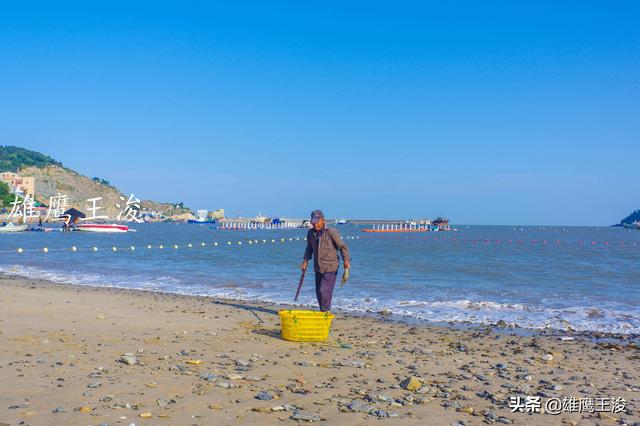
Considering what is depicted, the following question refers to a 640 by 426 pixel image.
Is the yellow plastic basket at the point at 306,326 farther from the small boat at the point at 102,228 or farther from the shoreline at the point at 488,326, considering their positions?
the small boat at the point at 102,228

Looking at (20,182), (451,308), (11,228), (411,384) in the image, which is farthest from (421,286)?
(20,182)

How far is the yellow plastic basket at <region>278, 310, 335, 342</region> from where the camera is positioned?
855 cm

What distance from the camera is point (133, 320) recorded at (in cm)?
991

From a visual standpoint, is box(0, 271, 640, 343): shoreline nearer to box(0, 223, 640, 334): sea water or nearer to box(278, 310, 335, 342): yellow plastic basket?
box(0, 223, 640, 334): sea water

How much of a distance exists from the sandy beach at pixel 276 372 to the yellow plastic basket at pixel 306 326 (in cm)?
18

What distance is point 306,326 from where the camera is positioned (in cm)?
855

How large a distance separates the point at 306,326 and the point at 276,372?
1975mm

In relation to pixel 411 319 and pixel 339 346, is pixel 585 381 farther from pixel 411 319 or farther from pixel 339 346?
pixel 411 319

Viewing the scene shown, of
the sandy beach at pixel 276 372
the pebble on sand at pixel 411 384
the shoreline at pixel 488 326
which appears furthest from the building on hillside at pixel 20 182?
the pebble on sand at pixel 411 384

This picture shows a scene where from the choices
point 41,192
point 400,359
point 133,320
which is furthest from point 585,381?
point 41,192

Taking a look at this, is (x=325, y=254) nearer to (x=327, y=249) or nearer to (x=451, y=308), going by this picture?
(x=327, y=249)

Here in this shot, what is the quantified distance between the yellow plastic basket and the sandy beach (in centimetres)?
18

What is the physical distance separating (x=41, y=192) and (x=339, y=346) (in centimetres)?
19131

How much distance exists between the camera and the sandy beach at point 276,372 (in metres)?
5.14
